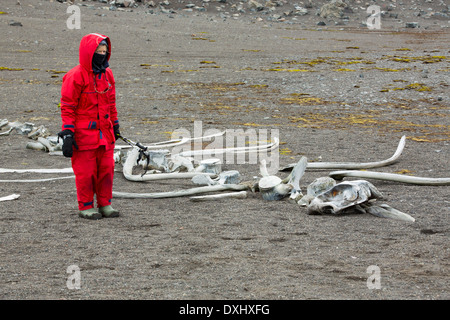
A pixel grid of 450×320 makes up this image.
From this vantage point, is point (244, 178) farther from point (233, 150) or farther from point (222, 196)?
point (233, 150)

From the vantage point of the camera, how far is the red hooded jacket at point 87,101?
17.8 feet

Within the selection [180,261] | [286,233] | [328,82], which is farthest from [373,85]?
[180,261]

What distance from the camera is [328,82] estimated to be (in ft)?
49.9

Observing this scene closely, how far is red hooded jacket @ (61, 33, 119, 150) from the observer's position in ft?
17.8

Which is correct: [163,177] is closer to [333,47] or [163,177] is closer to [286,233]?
[286,233]

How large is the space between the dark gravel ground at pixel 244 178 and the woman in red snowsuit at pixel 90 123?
0.32m

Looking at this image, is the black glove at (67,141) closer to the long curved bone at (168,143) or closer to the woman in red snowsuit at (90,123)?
the woman in red snowsuit at (90,123)

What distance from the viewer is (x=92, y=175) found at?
5.71 meters

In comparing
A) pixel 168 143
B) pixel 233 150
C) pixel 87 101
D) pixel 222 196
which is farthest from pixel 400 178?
pixel 168 143

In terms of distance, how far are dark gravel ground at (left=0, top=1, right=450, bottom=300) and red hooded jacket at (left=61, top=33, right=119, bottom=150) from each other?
0.81 meters

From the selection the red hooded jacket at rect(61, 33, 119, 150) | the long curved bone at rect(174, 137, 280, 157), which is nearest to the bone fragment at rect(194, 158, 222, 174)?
the long curved bone at rect(174, 137, 280, 157)

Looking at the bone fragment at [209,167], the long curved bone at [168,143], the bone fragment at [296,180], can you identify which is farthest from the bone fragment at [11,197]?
the bone fragment at [296,180]

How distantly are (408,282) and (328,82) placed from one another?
11.6 m

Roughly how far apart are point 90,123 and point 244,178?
2396 mm
